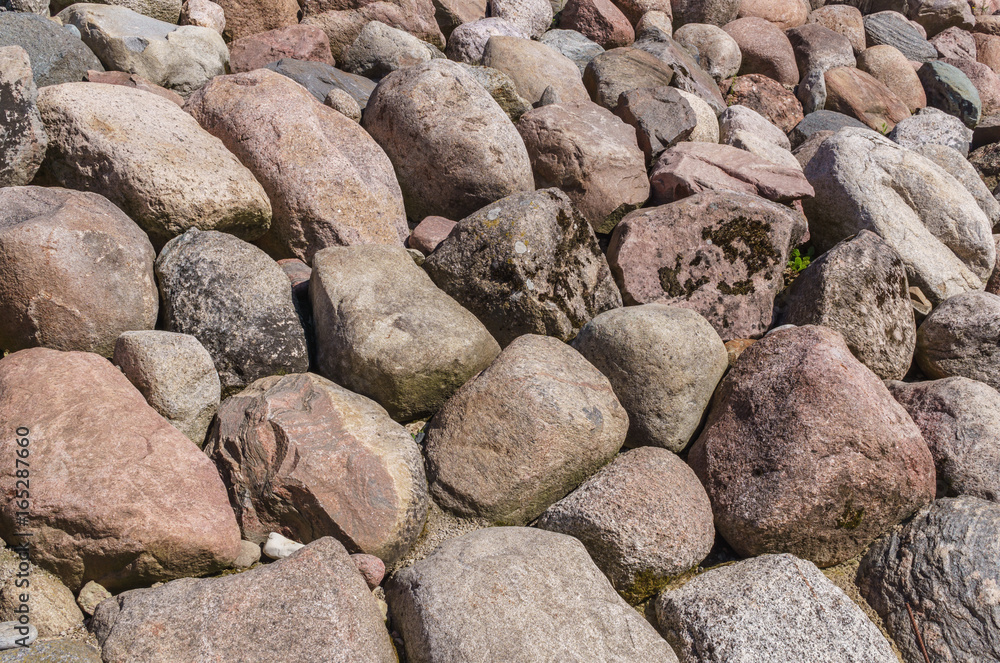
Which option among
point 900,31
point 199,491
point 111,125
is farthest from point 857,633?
point 900,31

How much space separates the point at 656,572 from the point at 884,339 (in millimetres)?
2116

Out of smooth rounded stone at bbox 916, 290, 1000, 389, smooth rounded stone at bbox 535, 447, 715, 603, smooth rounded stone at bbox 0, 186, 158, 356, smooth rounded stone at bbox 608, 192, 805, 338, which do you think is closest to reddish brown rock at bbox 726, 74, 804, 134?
smooth rounded stone at bbox 608, 192, 805, 338

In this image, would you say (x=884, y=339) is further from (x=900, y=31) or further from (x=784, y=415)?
(x=900, y=31)

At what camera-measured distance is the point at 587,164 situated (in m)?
5.03

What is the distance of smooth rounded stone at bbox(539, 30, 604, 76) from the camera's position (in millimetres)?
7422

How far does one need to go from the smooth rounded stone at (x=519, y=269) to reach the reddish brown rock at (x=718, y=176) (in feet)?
4.18

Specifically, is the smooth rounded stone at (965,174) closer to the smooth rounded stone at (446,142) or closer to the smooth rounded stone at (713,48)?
the smooth rounded stone at (713,48)

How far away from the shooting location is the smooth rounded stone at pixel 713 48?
26.5 feet

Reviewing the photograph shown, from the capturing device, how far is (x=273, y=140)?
4.34 metres

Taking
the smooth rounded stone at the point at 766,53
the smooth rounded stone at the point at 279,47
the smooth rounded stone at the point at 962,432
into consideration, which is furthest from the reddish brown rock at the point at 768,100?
the smooth rounded stone at the point at 962,432

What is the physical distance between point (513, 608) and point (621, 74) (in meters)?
5.03

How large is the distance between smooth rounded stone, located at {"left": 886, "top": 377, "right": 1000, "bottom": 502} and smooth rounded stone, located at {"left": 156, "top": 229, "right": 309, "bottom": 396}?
3269 mm

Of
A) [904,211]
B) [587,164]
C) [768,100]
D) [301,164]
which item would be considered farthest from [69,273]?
[768,100]

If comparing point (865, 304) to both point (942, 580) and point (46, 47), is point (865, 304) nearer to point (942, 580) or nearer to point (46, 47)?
point (942, 580)
